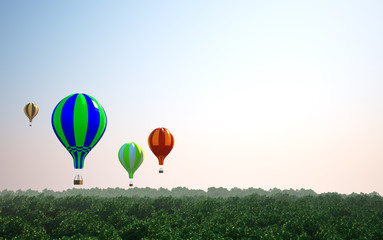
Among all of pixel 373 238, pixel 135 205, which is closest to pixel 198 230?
pixel 373 238

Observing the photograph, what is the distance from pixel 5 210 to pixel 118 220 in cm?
2917

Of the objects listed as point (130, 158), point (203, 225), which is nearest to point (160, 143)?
point (130, 158)

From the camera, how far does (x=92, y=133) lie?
3200 cm

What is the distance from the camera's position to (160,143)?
1756 inches

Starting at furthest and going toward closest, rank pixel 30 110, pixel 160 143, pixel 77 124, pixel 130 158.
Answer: pixel 30 110 < pixel 130 158 < pixel 160 143 < pixel 77 124

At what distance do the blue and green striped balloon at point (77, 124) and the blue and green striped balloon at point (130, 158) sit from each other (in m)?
17.6

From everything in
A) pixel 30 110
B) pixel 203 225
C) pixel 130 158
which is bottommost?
pixel 203 225

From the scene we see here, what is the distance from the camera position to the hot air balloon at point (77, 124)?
31328 mm

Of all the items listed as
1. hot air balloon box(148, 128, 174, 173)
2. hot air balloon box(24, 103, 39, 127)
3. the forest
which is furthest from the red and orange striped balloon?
hot air balloon box(24, 103, 39, 127)

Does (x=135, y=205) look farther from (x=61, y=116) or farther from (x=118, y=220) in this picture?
(x=61, y=116)

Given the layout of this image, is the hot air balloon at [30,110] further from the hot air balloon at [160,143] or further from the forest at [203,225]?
the hot air balloon at [160,143]

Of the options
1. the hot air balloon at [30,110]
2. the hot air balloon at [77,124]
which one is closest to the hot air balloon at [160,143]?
the hot air balloon at [77,124]

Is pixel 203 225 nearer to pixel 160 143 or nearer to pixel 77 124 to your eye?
pixel 160 143

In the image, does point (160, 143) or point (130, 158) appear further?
point (130, 158)
